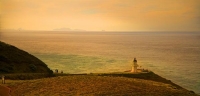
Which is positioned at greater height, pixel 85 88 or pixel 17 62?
pixel 17 62

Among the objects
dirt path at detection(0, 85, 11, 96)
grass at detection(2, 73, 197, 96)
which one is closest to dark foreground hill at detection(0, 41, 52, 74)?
dirt path at detection(0, 85, 11, 96)

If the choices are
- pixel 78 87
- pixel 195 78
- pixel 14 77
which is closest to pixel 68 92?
pixel 78 87

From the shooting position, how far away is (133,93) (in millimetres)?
20359

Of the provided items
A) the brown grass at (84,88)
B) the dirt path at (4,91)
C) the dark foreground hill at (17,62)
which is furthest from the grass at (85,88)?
the dark foreground hill at (17,62)

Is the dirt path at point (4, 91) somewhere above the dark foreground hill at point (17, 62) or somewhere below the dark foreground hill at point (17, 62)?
below

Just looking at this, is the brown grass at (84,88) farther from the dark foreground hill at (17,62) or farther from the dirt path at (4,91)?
the dark foreground hill at (17,62)

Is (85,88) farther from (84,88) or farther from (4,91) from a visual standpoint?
(4,91)

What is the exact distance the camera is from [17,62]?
153ft

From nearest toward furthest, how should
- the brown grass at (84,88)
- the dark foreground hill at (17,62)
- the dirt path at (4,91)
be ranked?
the brown grass at (84,88) → the dirt path at (4,91) → the dark foreground hill at (17,62)

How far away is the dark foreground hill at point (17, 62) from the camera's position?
42.5m

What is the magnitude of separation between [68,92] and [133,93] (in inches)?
191

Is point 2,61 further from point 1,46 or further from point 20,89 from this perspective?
point 20,89

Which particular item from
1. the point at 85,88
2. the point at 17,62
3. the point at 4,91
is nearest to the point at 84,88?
the point at 85,88

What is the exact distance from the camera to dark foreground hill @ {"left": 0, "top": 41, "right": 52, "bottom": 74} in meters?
42.5
